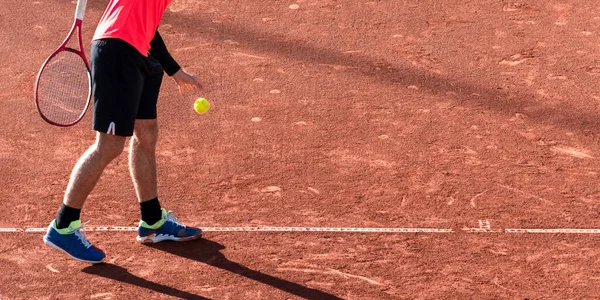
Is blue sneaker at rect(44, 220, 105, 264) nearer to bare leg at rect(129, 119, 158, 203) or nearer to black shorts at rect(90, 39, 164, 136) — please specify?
bare leg at rect(129, 119, 158, 203)

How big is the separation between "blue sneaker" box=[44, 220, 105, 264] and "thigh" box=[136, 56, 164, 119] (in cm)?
73

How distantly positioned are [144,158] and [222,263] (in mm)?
775

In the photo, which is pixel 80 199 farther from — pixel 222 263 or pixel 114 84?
pixel 222 263

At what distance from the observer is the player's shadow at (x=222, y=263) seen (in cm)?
574

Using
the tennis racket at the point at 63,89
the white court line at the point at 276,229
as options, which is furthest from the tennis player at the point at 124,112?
the tennis racket at the point at 63,89

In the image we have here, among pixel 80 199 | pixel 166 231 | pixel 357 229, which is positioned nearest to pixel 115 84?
pixel 80 199

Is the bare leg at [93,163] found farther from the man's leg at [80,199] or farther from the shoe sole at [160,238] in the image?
the shoe sole at [160,238]

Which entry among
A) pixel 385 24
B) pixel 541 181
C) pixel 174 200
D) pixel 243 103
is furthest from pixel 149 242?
pixel 385 24

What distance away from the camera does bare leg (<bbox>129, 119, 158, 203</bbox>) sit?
6.05 m

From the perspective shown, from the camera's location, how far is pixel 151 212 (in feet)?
20.2

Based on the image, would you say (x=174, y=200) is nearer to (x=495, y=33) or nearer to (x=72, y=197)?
(x=72, y=197)

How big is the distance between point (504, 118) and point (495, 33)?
156cm

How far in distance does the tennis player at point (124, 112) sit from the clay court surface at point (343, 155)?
19 cm

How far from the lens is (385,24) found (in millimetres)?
9375
